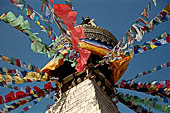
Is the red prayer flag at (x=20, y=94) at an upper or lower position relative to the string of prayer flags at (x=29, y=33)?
lower

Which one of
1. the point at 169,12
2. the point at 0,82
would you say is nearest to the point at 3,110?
the point at 0,82

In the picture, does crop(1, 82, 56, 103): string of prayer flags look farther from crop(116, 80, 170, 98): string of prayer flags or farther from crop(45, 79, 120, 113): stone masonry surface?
crop(116, 80, 170, 98): string of prayer flags

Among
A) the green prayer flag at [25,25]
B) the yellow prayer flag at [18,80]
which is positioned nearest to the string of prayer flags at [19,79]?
the yellow prayer flag at [18,80]

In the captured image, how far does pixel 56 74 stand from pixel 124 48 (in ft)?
9.74

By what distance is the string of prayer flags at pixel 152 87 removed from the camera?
19.9ft

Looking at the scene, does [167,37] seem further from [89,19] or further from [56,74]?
[89,19]

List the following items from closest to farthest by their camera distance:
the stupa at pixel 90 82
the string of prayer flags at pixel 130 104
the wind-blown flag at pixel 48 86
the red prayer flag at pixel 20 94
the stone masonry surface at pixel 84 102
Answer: the stone masonry surface at pixel 84 102 < the stupa at pixel 90 82 < the red prayer flag at pixel 20 94 < the wind-blown flag at pixel 48 86 < the string of prayer flags at pixel 130 104

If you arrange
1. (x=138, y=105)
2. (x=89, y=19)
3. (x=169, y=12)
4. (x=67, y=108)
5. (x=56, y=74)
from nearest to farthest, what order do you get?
(x=169, y=12), (x=67, y=108), (x=138, y=105), (x=56, y=74), (x=89, y=19)

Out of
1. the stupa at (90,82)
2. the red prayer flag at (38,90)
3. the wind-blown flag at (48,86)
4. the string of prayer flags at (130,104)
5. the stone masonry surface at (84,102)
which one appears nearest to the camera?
the stone masonry surface at (84,102)

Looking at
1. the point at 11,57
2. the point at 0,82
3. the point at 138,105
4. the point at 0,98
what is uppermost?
the point at 11,57

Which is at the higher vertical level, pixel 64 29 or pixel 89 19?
pixel 89 19

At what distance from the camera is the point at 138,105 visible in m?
6.80

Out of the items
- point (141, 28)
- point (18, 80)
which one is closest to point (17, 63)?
point (18, 80)

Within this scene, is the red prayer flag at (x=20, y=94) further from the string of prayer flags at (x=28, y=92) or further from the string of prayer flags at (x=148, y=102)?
the string of prayer flags at (x=148, y=102)
